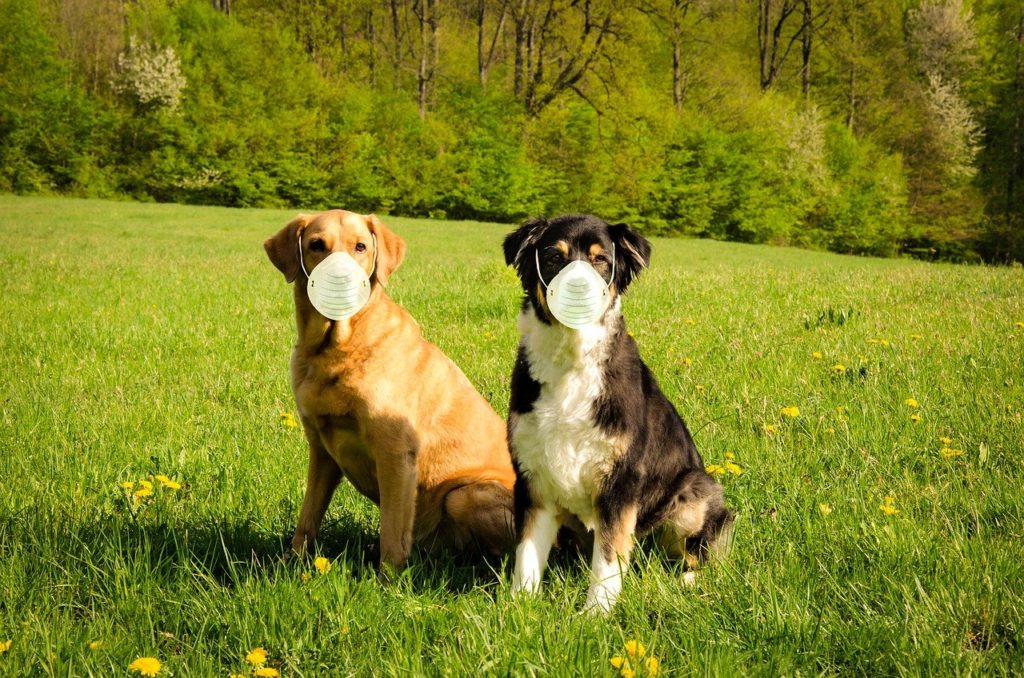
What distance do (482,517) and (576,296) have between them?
1134mm

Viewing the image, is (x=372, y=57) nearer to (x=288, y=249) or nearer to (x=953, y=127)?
(x=953, y=127)

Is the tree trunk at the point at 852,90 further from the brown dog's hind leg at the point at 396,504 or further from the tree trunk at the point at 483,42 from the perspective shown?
the brown dog's hind leg at the point at 396,504

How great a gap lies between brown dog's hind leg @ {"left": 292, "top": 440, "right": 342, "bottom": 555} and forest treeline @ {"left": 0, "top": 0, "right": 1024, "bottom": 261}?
38917 mm

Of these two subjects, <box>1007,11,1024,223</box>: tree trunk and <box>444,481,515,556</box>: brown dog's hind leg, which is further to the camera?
<box>1007,11,1024,223</box>: tree trunk

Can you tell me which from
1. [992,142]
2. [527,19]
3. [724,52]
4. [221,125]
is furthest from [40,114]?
[992,142]

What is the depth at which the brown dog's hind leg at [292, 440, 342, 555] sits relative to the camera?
327cm

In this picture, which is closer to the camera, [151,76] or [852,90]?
[151,76]

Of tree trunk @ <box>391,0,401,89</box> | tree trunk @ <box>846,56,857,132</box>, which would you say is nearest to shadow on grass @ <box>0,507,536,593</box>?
tree trunk @ <box>391,0,401,89</box>

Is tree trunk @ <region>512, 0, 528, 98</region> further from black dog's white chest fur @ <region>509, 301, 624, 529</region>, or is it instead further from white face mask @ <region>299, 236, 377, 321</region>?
black dog's white chest fur @ <region>509, 301, 624, 529</region>

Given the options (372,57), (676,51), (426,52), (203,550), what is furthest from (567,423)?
(372,57)

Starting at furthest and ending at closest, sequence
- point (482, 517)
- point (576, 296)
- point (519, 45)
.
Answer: point (519, 45) → point (482, 517) → point (576, 296)

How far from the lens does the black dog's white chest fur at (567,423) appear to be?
2.82 m

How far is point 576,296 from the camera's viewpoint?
2805mm

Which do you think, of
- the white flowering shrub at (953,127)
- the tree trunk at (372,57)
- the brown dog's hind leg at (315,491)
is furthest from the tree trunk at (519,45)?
the brown dog's hind leg at (315,491)
